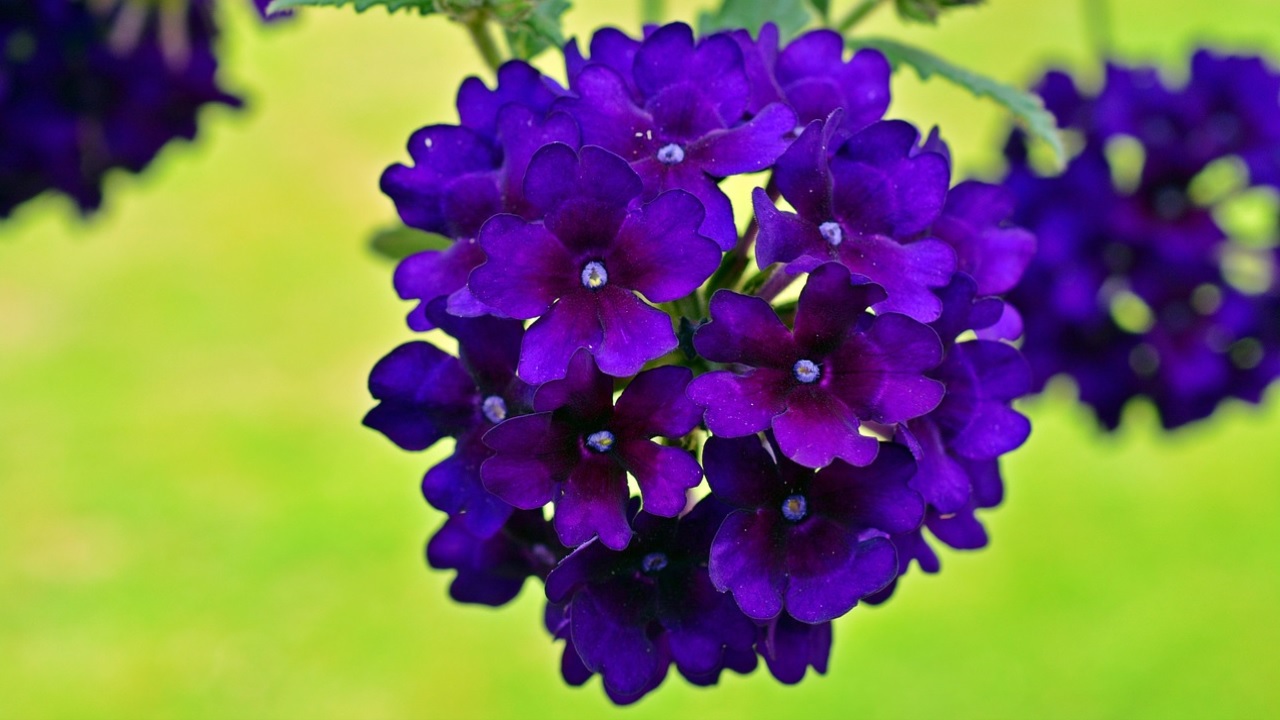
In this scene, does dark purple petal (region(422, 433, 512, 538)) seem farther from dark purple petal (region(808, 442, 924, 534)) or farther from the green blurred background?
the green blurred background

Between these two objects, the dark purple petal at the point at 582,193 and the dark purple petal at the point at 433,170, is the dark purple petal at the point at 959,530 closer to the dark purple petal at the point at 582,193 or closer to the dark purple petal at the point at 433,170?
the dark purple petal at the point at 582,193

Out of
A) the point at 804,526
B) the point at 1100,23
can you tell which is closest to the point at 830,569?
the point at 804,526

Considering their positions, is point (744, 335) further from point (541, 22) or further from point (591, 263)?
point (541, 22)

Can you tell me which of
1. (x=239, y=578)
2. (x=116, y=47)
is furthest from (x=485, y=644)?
(x=116, y=47)

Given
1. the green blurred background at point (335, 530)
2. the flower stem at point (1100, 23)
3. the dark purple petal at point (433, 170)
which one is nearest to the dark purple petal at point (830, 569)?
the dark purple petal at point (433, 170)

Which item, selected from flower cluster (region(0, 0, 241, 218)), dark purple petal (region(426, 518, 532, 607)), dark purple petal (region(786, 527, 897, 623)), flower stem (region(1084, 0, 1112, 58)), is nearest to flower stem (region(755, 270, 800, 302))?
dark purple petal (region(786, 527, 897, 623))

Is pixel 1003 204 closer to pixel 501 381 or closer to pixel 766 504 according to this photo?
pixel 766 504
